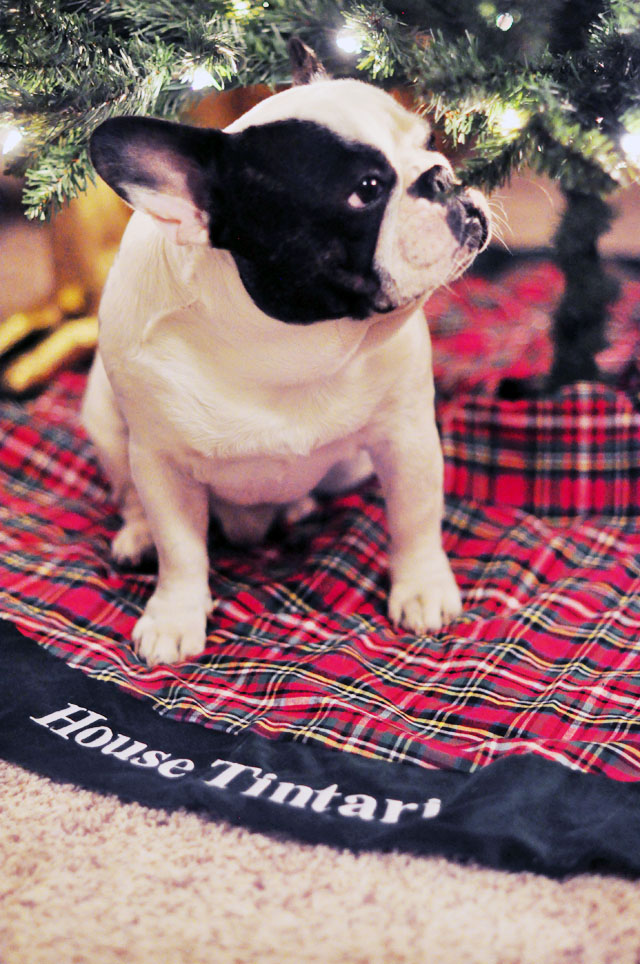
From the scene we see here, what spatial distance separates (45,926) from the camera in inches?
27.1

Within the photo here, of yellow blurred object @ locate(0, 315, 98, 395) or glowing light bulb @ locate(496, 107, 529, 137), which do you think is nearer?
glowing light bulb @ locate(496, 107, 529, 137)

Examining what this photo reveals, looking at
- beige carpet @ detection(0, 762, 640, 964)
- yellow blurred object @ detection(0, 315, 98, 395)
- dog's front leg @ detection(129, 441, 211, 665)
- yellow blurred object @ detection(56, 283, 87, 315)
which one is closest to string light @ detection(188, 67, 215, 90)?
dog's front leg @ detection(129, 441, 211, 665)

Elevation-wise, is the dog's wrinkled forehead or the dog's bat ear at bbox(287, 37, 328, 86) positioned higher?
the dog's bat ear at bbox(287, 37, 328, 86)

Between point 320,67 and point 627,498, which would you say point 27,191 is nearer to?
point 320,67

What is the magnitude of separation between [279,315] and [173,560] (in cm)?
36

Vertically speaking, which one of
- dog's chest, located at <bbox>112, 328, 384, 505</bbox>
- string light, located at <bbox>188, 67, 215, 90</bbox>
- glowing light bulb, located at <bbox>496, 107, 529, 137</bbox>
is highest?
string light, located at <bbox>188, 67, 215, 90</bbox>

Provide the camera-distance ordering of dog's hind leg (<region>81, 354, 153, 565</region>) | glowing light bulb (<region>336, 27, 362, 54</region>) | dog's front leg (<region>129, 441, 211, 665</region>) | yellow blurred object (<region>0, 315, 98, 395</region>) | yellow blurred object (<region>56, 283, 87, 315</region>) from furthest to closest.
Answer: yellow blurred object (<region>56, 283, 87, 315</region>)
yellow blurred object (<region>0, 315, 98, 395</region>)
dog's hind leg (<region>81, 354, 153, 565</region>)
dog's front leg (<region>129, 441, 211, 665</region>)
glowing light bulb (<region>336, 27, 362, 54</region>)

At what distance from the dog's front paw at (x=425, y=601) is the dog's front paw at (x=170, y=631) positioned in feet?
0.80

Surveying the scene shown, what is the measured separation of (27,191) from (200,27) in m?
0.24

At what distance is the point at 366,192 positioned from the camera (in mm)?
843

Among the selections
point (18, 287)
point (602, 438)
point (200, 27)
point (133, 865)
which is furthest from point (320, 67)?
point (18, 287)

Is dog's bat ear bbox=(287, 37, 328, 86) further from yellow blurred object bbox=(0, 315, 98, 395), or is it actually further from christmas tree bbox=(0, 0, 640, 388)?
yellow blurred object bbox=(0, 315, 98, 395)

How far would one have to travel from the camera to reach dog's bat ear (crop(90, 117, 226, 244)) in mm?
812

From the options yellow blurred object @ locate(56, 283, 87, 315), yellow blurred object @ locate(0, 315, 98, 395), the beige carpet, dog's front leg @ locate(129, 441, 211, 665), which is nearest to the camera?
the beige carpet
